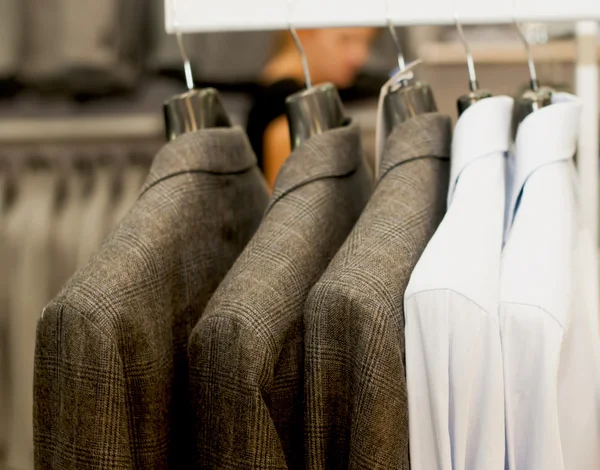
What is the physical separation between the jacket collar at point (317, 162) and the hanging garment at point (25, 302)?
2.54 ft

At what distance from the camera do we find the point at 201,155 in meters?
0.55

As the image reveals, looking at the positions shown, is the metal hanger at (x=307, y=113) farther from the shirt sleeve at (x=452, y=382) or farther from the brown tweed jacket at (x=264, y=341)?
the shirt sleeve at (x=452, y=382)

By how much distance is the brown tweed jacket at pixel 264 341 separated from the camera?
43 cm

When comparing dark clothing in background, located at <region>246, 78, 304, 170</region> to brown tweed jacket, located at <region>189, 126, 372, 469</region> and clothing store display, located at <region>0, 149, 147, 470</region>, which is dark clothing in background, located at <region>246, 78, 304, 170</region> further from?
brown tweed jacket, located at <region>189, 126, 372, 469</region>

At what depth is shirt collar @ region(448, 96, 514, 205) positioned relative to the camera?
0.53 m

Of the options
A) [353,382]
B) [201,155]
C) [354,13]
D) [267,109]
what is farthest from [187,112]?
[267,109]

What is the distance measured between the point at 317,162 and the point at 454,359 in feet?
0.63

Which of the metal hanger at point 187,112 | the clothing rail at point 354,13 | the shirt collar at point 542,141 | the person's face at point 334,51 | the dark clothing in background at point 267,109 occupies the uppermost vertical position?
the person's face at point 334,51

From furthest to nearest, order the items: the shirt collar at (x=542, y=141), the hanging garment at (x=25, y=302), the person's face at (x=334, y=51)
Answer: the person's face at (x=334, y=51) → the hanging garment at (x=25, y=302) → the shirt collar at (x=542, y=141)

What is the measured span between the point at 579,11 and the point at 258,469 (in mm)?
450

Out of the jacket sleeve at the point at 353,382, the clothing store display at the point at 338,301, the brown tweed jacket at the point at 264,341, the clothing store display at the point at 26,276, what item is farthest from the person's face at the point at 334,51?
the jacket sleeve at the point at 353,382

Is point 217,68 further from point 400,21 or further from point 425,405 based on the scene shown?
point 425,405

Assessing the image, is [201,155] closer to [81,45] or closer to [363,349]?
[363,349]

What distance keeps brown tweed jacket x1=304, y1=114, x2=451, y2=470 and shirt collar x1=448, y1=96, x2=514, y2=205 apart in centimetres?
6
